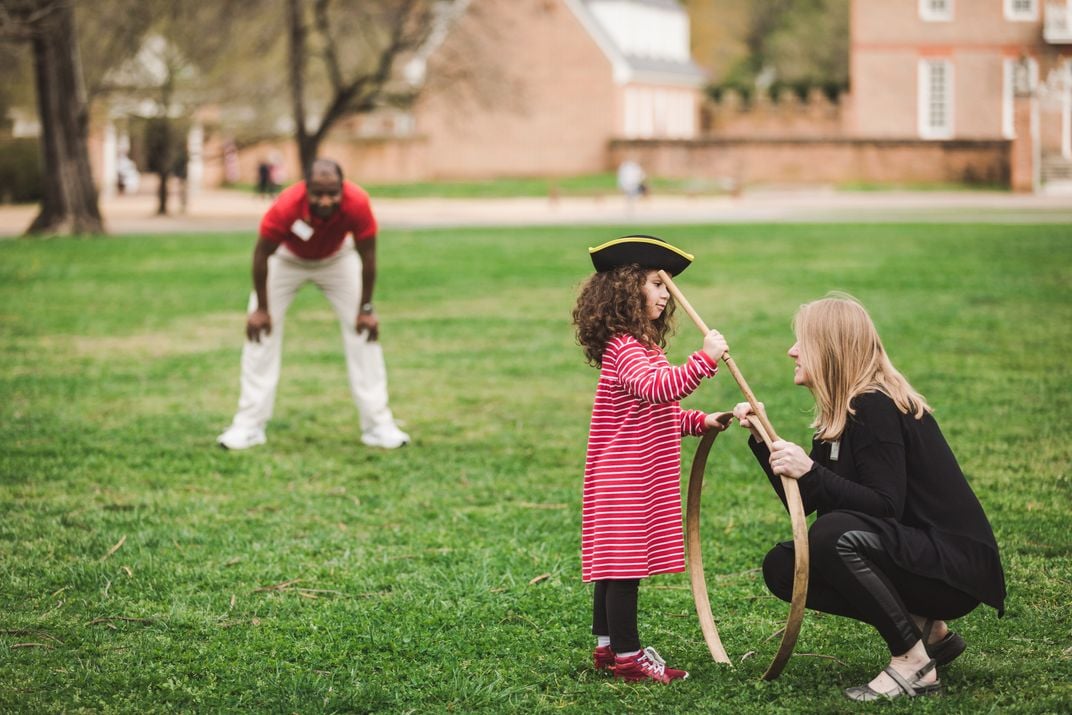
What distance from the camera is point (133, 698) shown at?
4730 mm

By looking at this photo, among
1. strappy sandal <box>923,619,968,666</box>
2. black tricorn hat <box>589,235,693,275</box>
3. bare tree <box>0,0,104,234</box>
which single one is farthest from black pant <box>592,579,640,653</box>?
bare tree <box>0,0,104,234</box>

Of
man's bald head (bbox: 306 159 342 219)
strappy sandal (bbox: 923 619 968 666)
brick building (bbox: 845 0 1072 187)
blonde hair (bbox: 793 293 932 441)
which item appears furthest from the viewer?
brick building (bbox: 845 0 1072 187)

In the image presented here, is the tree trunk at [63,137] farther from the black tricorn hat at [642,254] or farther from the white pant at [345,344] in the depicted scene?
the black tricorn hat at [642,254]

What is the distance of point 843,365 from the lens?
4582 millimetres

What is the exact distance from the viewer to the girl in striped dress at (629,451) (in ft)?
15.6

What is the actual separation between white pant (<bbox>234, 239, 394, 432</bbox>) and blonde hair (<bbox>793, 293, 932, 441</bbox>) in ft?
15.3

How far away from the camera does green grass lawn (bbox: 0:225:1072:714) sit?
4.84m

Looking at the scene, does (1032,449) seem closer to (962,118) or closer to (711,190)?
(711,190)

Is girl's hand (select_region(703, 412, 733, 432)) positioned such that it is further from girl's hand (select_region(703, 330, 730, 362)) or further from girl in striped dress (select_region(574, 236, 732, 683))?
girl's hand (select_region(703, 330, 730, 362))

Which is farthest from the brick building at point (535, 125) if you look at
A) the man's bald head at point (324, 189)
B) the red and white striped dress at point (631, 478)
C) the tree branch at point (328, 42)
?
the red and white striped dress at point (631, 478)

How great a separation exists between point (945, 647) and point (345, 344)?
5.06m

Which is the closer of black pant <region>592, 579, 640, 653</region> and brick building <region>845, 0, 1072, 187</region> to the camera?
black pant <region>592, 579, 640, 653</region>

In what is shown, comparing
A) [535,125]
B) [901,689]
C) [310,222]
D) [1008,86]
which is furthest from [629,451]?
[535,125]

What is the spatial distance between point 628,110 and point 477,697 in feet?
192
